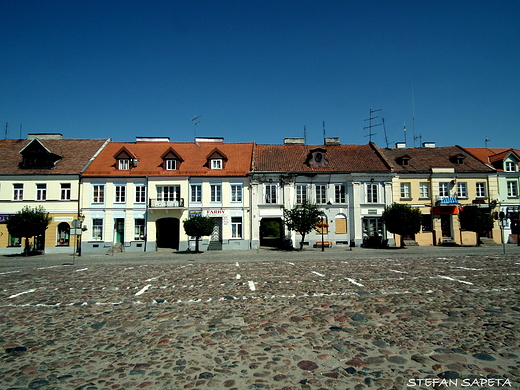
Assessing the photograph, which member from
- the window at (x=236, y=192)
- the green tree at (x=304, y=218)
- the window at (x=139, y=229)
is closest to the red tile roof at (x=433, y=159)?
the green tree at (x=304, y=218)

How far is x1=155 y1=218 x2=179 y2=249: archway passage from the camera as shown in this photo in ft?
120

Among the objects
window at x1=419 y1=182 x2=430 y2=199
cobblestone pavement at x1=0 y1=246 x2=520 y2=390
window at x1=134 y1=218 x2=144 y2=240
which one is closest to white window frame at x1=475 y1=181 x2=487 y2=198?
window at x1=419 y1=182 x2=430 y2=199

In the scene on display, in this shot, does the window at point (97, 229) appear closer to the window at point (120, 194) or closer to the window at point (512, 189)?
the window at point (120, 194)

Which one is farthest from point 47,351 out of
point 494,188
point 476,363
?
point 494,188

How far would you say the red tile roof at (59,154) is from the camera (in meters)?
34.5

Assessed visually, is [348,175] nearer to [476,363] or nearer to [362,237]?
[362,237]

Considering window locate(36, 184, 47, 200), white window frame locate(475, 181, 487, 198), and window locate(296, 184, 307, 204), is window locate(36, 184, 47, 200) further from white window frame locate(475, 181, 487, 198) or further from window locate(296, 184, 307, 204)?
white window frame locate(475, 181, 487, 198)

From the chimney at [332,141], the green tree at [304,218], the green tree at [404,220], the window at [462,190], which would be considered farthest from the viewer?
the chimney at [332,141]

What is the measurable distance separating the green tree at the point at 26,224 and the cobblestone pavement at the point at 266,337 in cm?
2306

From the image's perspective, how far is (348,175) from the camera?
36000 millimetres

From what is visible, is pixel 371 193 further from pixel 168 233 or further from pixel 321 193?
pixel 168 233

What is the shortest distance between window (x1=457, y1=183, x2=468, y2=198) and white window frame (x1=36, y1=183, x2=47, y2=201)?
42.5 meters

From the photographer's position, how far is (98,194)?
3475 centimetres

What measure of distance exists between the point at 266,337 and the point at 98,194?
109ft
